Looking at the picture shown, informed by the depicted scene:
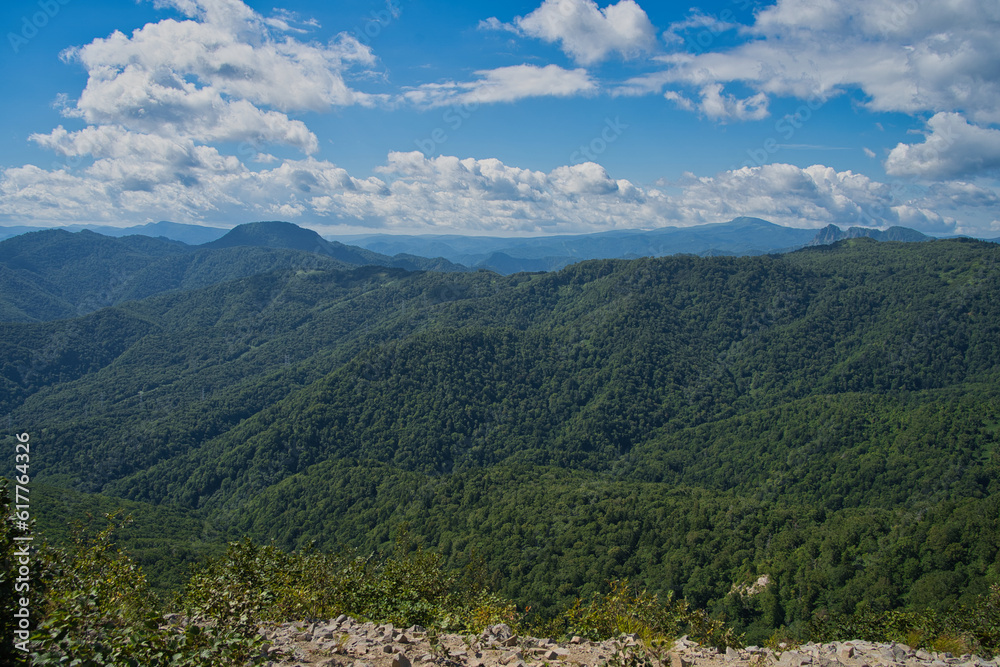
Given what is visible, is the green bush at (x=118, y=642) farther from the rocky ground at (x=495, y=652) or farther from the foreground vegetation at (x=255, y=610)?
the rocky ground at (x=495, y=652)

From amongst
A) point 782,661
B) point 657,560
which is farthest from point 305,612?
point 657,560

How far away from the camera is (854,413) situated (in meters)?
152

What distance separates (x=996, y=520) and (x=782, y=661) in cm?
6688

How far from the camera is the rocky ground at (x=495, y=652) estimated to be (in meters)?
15.9

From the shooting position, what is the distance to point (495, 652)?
687 inches

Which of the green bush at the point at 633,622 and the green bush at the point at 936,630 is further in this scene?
the green bush at the point at 633,622

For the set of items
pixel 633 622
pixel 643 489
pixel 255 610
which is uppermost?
pixel 255 610

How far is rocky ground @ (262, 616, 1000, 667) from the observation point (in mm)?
15938

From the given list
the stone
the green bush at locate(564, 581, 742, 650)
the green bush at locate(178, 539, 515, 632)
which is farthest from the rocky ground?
the green bush at locate(564, 581, 742, 650)

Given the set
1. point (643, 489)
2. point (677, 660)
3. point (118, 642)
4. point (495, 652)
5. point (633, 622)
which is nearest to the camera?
point (118, 642)

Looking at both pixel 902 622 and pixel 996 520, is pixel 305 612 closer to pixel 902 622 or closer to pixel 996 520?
pixel 902 622

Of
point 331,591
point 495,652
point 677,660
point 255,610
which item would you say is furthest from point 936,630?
point 255,610

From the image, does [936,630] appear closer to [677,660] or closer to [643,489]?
[677,660]

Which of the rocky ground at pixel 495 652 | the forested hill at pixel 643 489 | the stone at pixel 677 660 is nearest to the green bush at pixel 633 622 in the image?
the rocky ground at pixel 495 652
